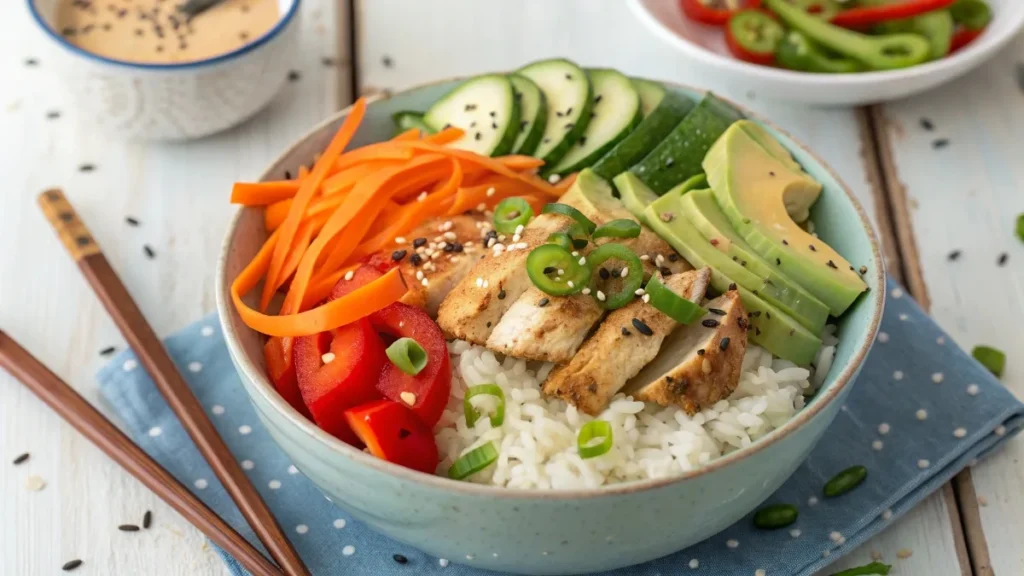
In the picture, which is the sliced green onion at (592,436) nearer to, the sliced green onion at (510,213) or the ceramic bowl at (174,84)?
the sliced green onion at (510,213)

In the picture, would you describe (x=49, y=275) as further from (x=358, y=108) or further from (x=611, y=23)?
(x=611, y=23)

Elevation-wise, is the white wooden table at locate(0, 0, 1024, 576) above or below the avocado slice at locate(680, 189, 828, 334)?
below

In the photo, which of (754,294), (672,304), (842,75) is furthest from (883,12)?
(672,304)

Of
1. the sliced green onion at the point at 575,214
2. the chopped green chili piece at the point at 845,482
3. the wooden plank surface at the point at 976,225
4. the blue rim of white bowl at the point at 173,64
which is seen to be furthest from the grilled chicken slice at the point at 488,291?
the blue rim of white bowl at the point at 173,64

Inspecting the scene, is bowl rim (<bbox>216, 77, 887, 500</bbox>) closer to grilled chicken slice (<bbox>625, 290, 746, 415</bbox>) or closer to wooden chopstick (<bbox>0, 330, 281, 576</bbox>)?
grilled chicken slice (<bbox>625, 290, 746, 415</bbox>)

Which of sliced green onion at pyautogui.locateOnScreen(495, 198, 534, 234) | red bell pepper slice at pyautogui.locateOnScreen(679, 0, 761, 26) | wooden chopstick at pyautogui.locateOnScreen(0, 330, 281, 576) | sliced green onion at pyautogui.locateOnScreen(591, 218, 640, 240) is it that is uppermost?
sliced green onion at pyautogui.locateOnScreen(591, 218, 640, 240)

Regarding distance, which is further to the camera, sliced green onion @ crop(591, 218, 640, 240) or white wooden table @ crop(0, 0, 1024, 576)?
white wooden table @ crop(0, 0, 1024, 576)

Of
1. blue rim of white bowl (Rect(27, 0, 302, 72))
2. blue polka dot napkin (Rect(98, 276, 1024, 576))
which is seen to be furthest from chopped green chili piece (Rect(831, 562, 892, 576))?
blue rim of white bowl (Rect(27, 0, 302, 72))
